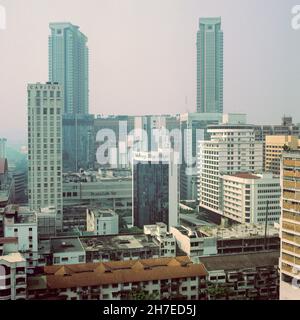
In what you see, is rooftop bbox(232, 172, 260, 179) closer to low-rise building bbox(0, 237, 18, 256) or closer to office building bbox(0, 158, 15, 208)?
office building bbox(0, 158, 15, 208)

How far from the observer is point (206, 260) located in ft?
12.9

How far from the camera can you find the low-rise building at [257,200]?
602cm

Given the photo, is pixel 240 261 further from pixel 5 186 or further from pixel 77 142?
pixel 5 186

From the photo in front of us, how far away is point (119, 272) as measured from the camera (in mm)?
3445

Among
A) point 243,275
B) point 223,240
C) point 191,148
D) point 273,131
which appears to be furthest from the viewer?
point 273,131

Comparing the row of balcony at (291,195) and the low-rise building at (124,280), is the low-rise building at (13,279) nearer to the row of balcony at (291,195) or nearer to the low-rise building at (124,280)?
the low-rise building at (124,280)

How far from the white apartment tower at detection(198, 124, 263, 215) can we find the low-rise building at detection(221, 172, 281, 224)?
1.75ft

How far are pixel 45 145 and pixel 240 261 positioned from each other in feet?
Result: 9.98

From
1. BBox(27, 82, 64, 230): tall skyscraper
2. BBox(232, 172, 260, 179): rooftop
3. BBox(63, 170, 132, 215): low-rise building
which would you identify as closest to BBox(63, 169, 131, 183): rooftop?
BBox(63, 170, 132, 215): low-rise building

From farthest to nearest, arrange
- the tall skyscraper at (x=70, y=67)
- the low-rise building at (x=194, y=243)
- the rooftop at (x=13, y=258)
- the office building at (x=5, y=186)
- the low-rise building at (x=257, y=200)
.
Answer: the low-rise building at (x=257, y=200) → the office building at (x=5, y=186) → the tall skyscraper at (x=70, y=67) → the low-rise building at (x=194, y=243) → the rooftop at (x=13, y=258)

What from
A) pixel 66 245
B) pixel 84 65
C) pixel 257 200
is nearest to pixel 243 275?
pixel 66 245

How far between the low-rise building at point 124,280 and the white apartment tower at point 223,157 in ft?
10.8

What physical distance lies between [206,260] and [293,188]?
3.16ft

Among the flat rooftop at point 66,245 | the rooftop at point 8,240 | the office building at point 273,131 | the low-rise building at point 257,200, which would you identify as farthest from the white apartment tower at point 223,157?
the rooftop at point 8,240
